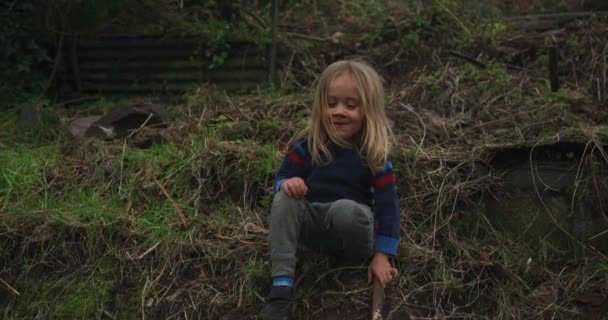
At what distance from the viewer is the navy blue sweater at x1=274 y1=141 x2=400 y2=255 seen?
120 inches

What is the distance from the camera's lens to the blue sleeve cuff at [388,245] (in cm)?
304

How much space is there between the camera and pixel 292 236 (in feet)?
9.84

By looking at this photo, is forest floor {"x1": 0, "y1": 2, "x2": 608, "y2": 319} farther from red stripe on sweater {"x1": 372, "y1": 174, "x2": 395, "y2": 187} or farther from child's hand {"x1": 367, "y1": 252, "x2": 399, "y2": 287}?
red stripe on sweater {"x1": 372, "y1": 174, "x2": 395, "y2": 187}

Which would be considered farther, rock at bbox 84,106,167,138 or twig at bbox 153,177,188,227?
rock at bbox 84,106,167,138

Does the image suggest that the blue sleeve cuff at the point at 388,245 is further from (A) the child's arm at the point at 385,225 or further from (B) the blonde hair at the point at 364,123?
(B) the blonde hair at the point at 364,123

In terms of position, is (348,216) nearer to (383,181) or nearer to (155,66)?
(383,181)

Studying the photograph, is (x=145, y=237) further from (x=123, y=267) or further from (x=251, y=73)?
(x=251, y=73)

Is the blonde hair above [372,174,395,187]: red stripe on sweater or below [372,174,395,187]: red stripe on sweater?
above

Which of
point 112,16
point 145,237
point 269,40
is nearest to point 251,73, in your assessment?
point 269,40

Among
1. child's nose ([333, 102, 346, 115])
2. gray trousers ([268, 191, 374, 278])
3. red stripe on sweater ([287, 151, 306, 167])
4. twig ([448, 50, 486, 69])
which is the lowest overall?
gray trousers ([268, 191, 374, 278])

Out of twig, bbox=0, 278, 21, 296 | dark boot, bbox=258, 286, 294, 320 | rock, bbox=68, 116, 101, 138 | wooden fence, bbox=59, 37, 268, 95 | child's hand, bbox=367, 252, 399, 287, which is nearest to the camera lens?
dark boot, bbox=258, 286, 294, 320

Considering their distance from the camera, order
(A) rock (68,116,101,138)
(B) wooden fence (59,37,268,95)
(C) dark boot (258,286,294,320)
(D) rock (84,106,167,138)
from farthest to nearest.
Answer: (B) wooden fence (59,37,268,95), (A) rock (68,116,101,138), (D) rock (84,106,167,138), (C) dark boot (258,286,294,320)

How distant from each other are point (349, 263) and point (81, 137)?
2.31 m

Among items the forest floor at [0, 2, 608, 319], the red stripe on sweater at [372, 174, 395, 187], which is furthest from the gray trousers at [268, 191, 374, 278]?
the forest floor at [0, 2, 608, 319]
